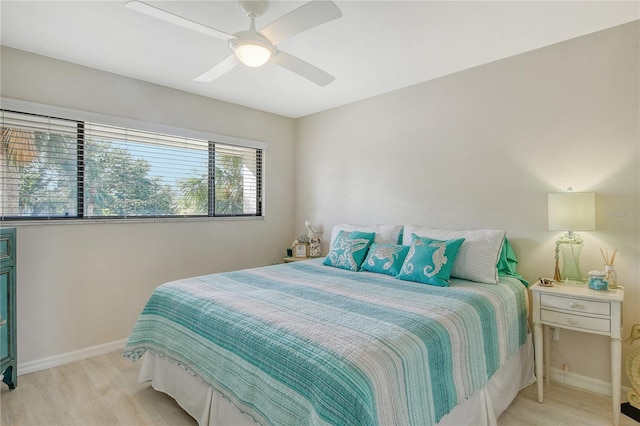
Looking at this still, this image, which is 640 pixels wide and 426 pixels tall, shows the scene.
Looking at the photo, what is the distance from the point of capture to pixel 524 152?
→ 2.69 meters

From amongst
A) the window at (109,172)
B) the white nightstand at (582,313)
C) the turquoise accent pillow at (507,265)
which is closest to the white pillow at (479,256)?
the turquoise accent pillow at (507,265)

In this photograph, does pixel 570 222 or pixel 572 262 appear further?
pixel 572 262

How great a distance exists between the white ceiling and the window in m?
0.60

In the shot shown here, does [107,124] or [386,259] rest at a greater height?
[107,124]

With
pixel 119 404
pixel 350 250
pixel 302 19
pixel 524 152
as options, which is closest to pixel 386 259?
pixel 350 250

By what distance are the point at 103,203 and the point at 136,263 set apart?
63 centimetres

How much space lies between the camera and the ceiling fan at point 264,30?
160 cm

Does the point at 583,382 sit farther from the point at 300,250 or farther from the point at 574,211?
the point at 300,250

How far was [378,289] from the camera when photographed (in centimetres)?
227

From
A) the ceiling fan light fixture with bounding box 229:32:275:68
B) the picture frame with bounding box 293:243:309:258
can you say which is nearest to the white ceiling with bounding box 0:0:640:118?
the ceiling fan light fixture with bounding box 229:32:275:68

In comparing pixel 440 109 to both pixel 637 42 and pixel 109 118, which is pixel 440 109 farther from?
pixel 109 118

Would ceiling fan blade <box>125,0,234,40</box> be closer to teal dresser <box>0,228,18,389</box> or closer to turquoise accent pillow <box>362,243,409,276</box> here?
teal dresser <box>0,228,18,389</box>

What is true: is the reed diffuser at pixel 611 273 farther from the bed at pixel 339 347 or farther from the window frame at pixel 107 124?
the window frame at pixel 107 124

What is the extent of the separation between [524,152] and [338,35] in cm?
174
